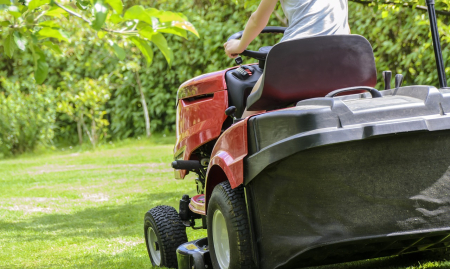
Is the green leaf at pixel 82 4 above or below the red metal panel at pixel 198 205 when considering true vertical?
above

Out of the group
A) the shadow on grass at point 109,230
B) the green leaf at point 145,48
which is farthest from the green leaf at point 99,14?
the shadow on grass at point 109,230

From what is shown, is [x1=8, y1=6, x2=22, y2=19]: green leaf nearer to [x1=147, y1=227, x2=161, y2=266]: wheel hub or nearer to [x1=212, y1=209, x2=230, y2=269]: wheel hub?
[x1=212, y1=209, x2=230, y2=269]: wheel hub

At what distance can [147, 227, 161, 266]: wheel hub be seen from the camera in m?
3.70

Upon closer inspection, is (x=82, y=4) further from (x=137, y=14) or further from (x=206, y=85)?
(x=206, y=85)

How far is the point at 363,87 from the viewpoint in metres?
2.36

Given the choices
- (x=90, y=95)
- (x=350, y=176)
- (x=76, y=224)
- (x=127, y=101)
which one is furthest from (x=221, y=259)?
(x=127, y=101)

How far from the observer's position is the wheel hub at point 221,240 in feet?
8.71

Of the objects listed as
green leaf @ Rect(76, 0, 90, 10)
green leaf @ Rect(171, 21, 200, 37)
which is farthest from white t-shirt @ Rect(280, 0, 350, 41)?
green leaf @ Rect(76, 0, 90, 10)

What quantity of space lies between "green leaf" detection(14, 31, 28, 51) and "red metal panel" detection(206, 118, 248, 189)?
856 millimetres

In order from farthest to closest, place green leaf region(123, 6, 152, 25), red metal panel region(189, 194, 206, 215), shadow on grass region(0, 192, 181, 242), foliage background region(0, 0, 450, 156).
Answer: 1. foliage background region(0, 0, 450, 156)
2. shadow on grass region(0, 192, 181, 242)
3. red metal panel region(189, 194, 206, 215)
4. green leaf region(123, 6, 152, 25)

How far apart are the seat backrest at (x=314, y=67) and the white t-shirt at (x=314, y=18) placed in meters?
0.23

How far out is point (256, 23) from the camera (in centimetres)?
264

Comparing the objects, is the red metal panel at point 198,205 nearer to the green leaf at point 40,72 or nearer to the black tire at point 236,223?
the black tire at point 236,223

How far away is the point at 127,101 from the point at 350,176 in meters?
13.3
